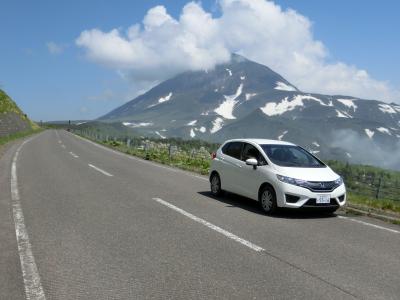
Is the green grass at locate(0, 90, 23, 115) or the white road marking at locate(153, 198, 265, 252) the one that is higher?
the green grass at locate(0, 90, 23, 115)

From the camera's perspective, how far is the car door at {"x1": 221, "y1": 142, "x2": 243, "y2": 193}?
1052 cm

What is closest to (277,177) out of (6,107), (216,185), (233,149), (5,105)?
(233,149)

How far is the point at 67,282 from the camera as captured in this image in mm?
4750

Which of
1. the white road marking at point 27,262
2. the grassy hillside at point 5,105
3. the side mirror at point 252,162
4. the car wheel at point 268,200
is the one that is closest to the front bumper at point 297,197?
the car wheel at point 268,200

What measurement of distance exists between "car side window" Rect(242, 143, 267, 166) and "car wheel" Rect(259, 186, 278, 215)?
25.4 inches

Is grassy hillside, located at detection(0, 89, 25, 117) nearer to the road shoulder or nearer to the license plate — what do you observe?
the road shoulder

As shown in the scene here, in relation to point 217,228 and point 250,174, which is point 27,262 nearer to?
point 217,228

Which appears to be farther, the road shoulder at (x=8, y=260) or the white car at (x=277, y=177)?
the white car at (x=277, y=177)

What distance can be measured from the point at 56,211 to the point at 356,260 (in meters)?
5.50

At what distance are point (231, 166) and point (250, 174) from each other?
969 millimetres

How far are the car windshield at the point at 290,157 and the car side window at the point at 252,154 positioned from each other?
6.4 inches

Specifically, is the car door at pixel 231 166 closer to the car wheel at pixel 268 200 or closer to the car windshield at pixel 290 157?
the car windshield at pixel 290 157

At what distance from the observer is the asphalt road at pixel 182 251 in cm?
467

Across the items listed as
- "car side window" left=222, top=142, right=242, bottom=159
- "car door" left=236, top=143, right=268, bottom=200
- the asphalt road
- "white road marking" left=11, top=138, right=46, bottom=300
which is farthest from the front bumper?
"white road marking" left=11, top=138, right=46, bottom=300
